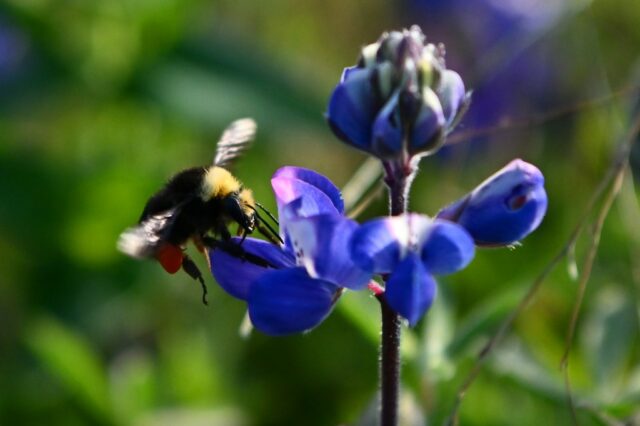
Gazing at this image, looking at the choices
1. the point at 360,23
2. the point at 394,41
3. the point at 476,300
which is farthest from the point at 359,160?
the point at 394,41

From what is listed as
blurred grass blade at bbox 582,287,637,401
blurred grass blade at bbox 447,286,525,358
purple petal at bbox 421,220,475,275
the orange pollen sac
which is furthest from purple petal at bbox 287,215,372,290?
blurred grass blade at bbox 582,287,637,401

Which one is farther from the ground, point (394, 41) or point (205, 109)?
point (394, 41)

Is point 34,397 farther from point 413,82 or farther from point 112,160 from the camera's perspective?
point 413,82

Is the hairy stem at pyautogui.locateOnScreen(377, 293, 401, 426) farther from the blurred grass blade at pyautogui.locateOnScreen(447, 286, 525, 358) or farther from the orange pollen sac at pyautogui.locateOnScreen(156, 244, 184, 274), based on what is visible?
the blurred grass blade at pyautogui.locateOnScreen(447, 286, 525, 358)

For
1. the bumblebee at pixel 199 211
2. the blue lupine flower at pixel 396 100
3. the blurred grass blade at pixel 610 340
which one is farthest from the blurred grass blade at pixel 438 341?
the blue lupine flower at pixel 396 100

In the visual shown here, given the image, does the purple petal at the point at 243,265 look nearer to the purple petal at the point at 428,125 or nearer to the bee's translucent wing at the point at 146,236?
the bee's translucent wing at the point at 146,236
